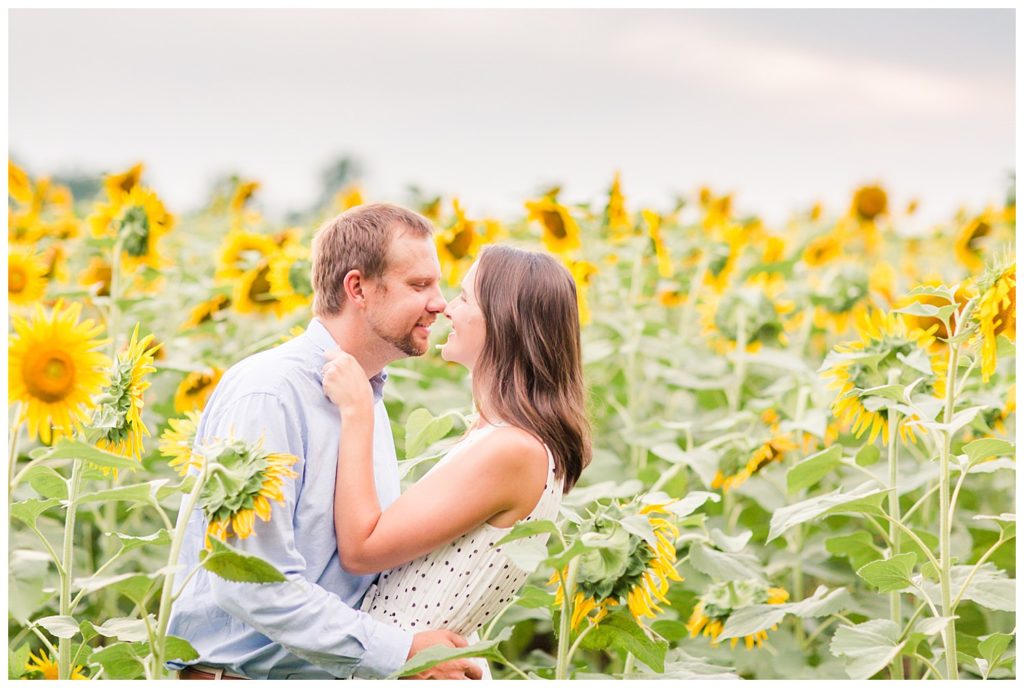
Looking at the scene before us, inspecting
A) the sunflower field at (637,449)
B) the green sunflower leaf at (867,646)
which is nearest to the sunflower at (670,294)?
the sunflower field at (637,449)

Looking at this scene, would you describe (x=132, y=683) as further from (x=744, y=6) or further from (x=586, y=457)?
(x=744, y=6)

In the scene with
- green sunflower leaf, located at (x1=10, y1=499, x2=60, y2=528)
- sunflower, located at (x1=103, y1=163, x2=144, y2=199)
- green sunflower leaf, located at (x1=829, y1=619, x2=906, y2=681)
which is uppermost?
sunflower, located at (x1=103, y1=163, x2=144, y2=199)

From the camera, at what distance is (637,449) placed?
127 inches

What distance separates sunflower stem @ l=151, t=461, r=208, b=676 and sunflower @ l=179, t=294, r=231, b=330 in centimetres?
176

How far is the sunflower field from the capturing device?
1716mm

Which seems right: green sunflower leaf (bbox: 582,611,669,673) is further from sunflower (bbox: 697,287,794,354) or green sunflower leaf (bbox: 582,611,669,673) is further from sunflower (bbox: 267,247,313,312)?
sunflower (bbox: 697,287,794,354)

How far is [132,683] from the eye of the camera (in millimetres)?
1661

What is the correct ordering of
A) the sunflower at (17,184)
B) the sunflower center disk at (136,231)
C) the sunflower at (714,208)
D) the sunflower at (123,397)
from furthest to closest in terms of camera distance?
the sunflower at (714,208) → the sunflower at (17,184) → the sunflower center disk at (136,231) → the sunflower at (123,397)

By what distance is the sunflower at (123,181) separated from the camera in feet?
11.5

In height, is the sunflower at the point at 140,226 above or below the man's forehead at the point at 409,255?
below

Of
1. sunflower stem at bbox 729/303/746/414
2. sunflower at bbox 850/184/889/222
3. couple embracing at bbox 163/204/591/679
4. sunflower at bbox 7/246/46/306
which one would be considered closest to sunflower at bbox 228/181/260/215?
sunflower at bbox 7/246/46/306

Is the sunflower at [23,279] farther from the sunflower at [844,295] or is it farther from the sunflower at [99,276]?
the sunflower at [844,295]

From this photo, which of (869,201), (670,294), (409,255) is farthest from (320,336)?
(869,201)

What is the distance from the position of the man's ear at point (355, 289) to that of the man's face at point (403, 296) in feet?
0.04
